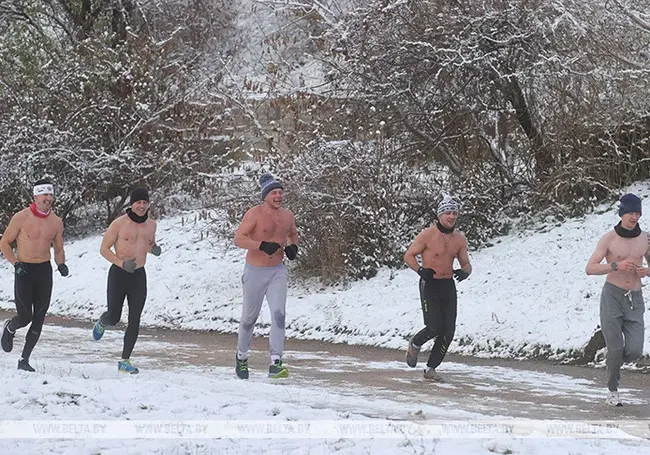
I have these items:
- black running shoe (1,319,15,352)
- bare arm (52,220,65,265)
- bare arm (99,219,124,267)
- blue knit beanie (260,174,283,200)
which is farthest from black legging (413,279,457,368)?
black running shoe (1,319,15,352)

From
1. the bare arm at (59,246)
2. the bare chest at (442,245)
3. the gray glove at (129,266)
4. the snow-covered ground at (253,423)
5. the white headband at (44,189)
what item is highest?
the white headband at (44,189)

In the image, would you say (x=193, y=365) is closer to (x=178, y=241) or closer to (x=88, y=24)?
(x=178, y=241)

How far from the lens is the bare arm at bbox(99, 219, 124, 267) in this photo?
37.0ft

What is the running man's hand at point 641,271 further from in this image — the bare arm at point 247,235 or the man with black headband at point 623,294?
the bare arm at point 247,235

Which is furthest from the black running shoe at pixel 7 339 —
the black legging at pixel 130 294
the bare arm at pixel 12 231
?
the black legging at pixel 130 294

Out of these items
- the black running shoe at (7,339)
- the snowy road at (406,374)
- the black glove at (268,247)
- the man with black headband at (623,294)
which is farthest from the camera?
the black running shoe at (7,339)

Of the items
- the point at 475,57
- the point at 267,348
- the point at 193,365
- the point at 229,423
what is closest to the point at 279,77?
the point at 475,57

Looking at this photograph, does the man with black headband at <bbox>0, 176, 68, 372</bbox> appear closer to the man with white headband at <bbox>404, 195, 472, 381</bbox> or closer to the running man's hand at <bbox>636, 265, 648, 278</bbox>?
the man with white headband at <bbox>404, 195, 472, 381</bbox>

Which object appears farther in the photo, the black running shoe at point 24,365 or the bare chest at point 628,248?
the black running shoe at point 24,365

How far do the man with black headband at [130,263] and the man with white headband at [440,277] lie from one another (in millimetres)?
2815

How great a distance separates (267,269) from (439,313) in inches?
75.8

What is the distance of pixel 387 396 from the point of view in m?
10.1

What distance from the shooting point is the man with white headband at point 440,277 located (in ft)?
37.7

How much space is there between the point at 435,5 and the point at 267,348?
7693 millimetres
